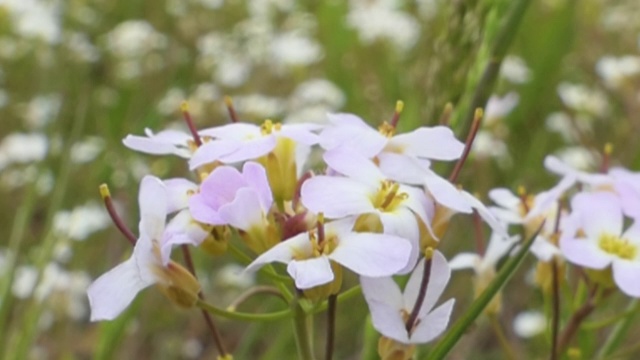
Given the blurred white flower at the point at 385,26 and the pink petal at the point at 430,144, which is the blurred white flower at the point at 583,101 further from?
the pink petal at the point at 430,144

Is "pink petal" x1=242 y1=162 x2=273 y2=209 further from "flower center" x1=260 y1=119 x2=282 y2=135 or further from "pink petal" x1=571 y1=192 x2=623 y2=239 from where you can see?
"pink petal" x1=571 y1=192 x2=623 y2=239

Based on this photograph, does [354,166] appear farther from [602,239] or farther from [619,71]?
[619,71]

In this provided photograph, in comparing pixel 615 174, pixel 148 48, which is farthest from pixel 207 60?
pixel 615 174

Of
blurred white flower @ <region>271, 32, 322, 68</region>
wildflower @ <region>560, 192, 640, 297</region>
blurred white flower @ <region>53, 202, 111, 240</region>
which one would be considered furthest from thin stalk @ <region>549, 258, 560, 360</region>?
blurred white flower @ <region>271, 32, 322, 68</region>

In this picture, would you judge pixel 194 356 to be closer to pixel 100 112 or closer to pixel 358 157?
pixel 100 112

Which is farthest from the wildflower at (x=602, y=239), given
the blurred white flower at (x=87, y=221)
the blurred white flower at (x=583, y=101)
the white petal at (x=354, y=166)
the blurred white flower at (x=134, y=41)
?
the blurred white flower at (x=134, y=41)

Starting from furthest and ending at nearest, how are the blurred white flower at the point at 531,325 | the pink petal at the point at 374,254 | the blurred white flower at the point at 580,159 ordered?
the blurred white flower at the point at 580,159, the blurred white flower at the point at 531,325, the pink petal at the point at 374,254

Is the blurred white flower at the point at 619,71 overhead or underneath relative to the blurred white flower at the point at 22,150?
overhead
